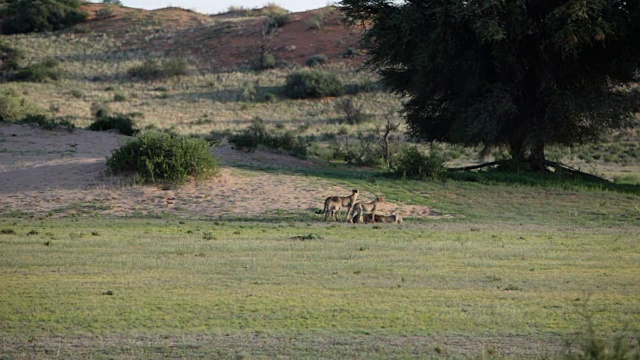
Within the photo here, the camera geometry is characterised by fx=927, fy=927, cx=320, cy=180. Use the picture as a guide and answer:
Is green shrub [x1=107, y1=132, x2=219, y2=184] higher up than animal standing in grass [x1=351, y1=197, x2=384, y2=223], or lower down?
higher up

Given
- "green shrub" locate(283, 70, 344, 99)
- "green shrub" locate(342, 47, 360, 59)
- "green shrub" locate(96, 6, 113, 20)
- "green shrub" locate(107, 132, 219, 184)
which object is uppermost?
"green shrub" locate(96, 6, 113, 20)

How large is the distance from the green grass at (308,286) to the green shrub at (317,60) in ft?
186

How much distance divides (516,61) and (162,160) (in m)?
13.1

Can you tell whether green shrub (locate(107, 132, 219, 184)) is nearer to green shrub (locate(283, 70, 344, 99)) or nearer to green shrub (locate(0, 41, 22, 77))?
green shrub (locate(283, 70, 344, 99))

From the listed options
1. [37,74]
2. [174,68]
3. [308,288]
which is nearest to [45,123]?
[308,288]

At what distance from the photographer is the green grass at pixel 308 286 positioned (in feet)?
37.4

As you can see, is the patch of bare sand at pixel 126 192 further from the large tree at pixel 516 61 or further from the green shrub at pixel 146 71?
the green shrub at pixel 146 71

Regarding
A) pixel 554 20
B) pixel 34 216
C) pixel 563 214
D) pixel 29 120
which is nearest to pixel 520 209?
pixel 563 214

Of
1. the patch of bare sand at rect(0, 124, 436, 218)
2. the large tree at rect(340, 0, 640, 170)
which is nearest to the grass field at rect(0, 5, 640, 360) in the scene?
the patch of bare sand at rect(0, 124, 436, 218)

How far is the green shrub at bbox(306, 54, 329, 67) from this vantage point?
7869 cm

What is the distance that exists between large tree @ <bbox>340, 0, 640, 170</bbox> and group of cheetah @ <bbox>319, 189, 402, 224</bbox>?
310 inches

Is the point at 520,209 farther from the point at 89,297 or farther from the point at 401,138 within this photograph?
the point at 401,138

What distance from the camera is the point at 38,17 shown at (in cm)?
9650

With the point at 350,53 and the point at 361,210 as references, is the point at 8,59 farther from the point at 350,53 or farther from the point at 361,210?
the point at 361,210
